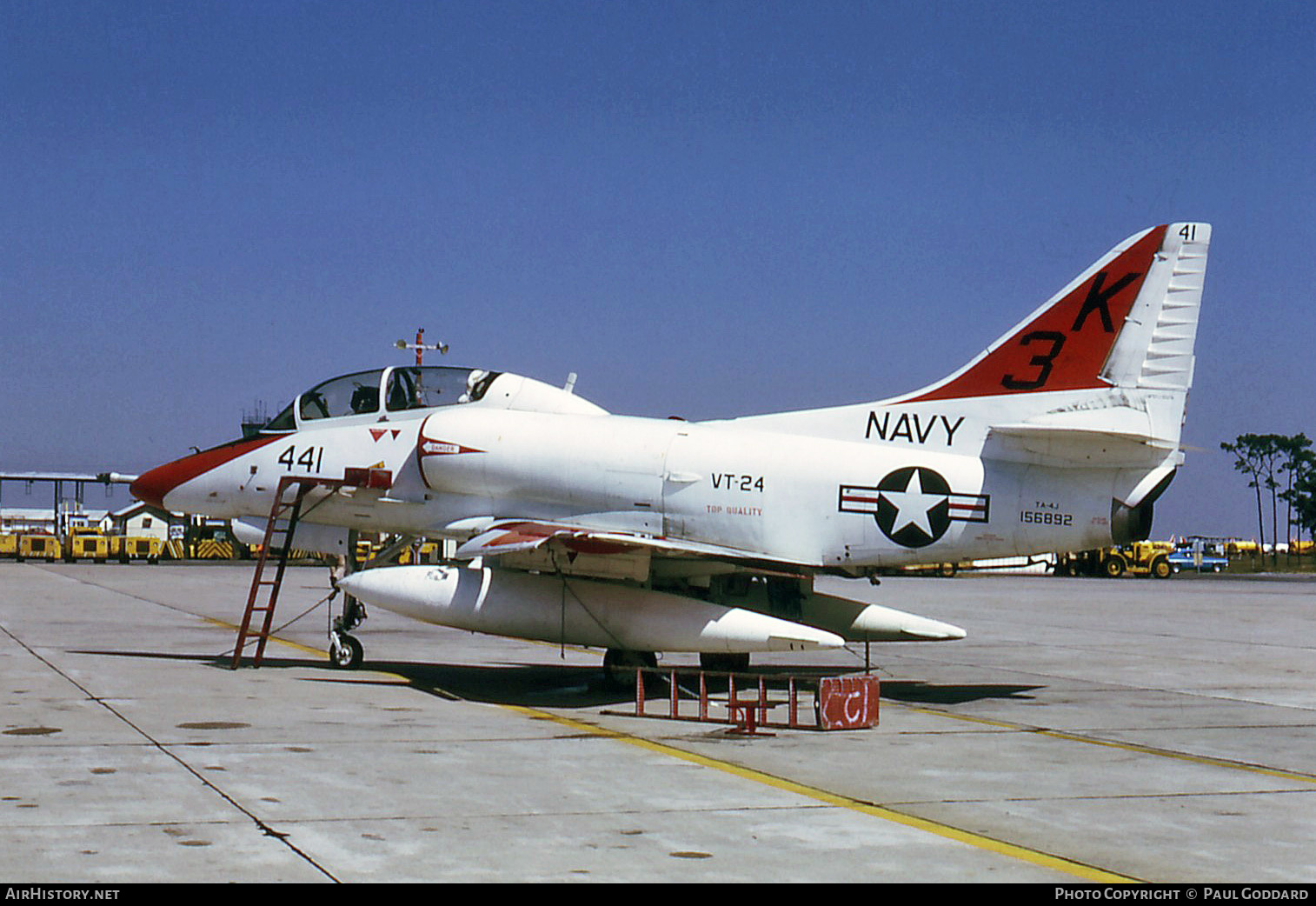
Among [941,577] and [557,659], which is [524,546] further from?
[941,577]

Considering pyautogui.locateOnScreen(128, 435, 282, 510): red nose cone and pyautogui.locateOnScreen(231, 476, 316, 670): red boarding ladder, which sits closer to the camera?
pyautogui.locateOnScreen(231, 476, 316, 670): red boarding ladder

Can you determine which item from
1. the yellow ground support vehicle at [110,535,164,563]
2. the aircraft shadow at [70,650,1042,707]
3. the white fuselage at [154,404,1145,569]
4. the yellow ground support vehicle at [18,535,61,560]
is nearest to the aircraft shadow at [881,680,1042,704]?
the aircraft shadow at [70,650,1042,707]

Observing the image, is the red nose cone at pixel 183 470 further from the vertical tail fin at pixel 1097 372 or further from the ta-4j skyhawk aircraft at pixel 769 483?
the vertical tail fin at pixel 1097 372

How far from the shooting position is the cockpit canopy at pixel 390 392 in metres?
16.6

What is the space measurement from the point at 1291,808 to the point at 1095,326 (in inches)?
267

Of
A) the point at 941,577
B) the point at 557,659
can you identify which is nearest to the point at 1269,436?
the point at 941,577

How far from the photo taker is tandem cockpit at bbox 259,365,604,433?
1638cm

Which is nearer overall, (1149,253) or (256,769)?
(256,769)

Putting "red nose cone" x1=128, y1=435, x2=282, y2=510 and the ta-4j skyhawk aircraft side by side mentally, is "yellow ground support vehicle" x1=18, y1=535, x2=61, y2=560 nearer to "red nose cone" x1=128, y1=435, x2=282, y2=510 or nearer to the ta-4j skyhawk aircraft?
"red nose cone" x1=128, y1=435, x2=282, y2=510

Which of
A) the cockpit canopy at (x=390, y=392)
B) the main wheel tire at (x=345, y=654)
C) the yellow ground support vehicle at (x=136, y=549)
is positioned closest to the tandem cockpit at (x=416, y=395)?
the cockpit canopy at (x=390, y=392)

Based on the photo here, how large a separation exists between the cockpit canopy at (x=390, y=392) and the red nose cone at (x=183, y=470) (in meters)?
0.63

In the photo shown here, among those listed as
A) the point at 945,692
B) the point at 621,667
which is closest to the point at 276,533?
the point at 621,667

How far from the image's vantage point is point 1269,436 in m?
142

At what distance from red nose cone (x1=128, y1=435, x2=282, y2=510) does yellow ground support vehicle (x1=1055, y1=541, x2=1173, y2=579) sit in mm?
56789
